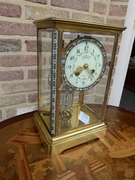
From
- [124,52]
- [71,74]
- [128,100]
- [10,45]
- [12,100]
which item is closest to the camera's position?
[71,74]

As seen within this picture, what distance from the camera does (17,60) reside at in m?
0.74

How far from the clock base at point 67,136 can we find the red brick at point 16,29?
39 cm

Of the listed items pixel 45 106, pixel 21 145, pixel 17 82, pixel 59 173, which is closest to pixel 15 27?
pixel 17 82

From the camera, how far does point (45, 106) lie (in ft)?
2.01

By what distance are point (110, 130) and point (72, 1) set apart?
2.06ft

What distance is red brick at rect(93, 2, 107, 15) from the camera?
84cm

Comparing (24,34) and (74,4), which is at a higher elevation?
(74,4)

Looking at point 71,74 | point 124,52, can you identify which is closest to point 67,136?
point 71,74

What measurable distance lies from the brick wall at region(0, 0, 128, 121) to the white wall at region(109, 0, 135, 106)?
0.27ft

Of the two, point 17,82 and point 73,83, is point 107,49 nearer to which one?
point 73,83

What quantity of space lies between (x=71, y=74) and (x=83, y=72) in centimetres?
4

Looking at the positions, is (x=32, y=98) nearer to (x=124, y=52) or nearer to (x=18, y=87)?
(x=18, y=87)

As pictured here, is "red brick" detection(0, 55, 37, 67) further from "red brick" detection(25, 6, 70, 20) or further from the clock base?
the clock base

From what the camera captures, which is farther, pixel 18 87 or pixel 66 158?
pixel 18 87
